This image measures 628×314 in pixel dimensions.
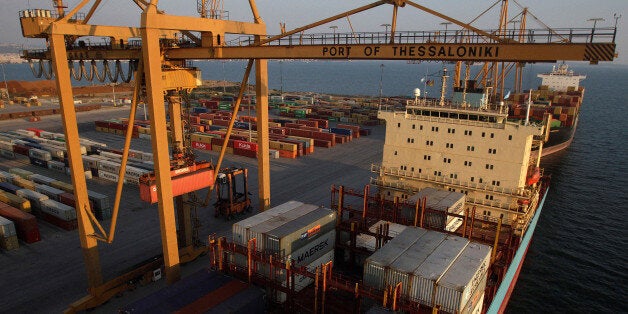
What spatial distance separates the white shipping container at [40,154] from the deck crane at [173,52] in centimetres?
2686

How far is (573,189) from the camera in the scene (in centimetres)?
4612

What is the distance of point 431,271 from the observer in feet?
52.1

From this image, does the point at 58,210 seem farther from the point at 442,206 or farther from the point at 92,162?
the point at 442,206

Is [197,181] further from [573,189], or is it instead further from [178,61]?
[573,189]

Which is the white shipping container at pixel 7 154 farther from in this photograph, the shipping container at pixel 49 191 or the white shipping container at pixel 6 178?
the shipping container at pixel 49 191

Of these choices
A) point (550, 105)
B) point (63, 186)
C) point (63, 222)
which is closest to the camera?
point (63, 222)

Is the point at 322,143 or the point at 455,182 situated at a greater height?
the point at 455,182

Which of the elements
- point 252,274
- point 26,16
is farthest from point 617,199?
point 26,16

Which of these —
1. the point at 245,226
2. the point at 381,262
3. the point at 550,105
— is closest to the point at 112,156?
the point at 245,226

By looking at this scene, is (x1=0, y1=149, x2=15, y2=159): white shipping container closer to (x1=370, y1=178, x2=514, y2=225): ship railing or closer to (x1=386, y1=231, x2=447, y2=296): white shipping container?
(x1=370, y1=178, x2=514, y2=225): ship railing

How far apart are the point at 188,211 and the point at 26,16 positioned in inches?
590

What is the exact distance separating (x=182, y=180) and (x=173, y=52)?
7200 millimetres

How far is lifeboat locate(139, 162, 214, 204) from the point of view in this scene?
20359 mm

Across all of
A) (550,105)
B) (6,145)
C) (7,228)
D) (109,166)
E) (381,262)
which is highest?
(550,105)
